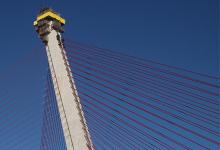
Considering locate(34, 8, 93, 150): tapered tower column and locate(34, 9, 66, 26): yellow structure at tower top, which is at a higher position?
locate(34, 9, 66, 26): yellow structure at tower top

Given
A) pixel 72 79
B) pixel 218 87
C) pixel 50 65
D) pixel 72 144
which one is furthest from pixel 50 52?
pixel 218 87

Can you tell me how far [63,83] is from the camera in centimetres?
1817

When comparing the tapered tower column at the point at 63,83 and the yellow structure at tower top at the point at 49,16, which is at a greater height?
the yellow structure at tower top at the point at 49,16

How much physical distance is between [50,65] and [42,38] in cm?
253

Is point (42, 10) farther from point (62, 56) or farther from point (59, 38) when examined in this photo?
point (62, 56)

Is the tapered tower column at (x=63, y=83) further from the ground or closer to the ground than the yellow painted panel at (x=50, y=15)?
closer to the ground

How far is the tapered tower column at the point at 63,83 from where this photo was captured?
52.7ft

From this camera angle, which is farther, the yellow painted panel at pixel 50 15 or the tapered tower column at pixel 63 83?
the yellow painted panel at pixel 50 15

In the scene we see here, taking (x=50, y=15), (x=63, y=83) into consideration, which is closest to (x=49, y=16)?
(x=50, y=15)

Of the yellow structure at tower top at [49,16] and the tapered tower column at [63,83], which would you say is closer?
the tapered tower column at [63,83]

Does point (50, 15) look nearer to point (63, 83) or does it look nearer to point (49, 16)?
point (49, 16)

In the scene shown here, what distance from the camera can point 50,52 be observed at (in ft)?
66.3

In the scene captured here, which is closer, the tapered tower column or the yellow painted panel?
the tapered tower column

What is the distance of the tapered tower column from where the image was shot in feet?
52.7
